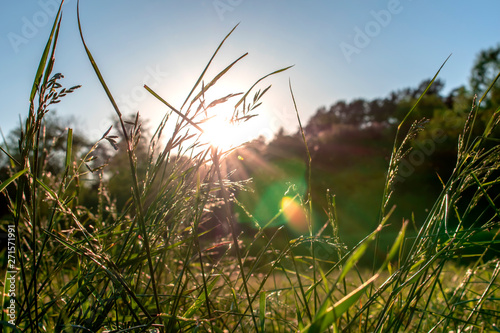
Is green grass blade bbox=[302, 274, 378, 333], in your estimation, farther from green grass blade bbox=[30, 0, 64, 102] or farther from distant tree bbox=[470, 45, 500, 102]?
distant tree bbox=[470, 45, 500, 102]

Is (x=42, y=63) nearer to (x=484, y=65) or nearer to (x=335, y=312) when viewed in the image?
(x=335, y=312)

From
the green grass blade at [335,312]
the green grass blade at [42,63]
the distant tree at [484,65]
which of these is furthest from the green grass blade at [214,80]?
the distant tree at [484,65]

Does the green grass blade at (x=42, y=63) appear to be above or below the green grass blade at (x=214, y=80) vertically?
above

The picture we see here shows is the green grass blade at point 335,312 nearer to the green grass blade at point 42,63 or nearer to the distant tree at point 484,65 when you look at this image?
the green grass blade at point 42,63

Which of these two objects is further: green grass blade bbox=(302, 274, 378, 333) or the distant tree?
the distant tree

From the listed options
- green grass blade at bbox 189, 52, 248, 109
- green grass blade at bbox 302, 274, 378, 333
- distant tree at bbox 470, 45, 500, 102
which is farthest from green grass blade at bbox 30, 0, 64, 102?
distant tree at bbox 470, 45, 500, 102

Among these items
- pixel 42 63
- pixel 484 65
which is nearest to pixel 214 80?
pixel 42 63

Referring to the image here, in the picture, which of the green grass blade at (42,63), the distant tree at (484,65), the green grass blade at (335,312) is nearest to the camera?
the green grass blade at (335,312)

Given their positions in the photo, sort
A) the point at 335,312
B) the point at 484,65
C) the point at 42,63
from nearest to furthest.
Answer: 1. the point at 335,312
2. the point at 42,63
3. the point at 484,65

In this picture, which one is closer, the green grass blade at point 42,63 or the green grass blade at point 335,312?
the green grass blade at point 335,312

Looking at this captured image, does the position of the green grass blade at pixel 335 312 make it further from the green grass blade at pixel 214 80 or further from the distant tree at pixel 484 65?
the distant tree at pixel 484 65

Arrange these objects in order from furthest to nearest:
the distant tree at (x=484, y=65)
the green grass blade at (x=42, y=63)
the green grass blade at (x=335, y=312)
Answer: the distant tree at (x=484, y=65) → the green grass blade at (x=42, y=63) → the green grass blade at (x=335, y=312)

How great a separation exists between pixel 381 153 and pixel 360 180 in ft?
4.58

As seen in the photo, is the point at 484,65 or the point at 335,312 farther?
the point at 484,65
